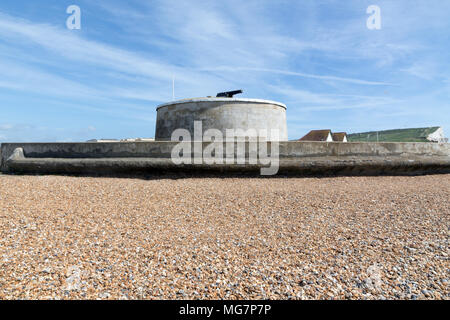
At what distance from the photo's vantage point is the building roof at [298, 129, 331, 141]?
25541 millimetres

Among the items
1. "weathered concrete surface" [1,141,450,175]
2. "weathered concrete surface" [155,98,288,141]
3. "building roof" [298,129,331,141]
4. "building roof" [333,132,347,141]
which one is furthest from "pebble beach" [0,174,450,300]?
"building roof" [333,132,347,141]

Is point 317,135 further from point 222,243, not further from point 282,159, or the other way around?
point 222,243

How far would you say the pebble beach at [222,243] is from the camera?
7.98 ft

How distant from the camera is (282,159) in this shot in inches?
271

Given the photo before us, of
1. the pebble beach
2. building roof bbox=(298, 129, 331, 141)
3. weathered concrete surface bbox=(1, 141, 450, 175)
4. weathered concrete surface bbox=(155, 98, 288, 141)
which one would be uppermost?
building roof bbox=(298, 129, 331, 141)

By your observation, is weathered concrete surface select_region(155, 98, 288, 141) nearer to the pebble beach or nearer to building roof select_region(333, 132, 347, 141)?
the pebble beach

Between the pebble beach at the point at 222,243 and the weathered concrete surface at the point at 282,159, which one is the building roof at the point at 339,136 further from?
the pebble beach at the point at 222,243

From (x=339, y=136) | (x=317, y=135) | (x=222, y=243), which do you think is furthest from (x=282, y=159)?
(x=339, y=136)

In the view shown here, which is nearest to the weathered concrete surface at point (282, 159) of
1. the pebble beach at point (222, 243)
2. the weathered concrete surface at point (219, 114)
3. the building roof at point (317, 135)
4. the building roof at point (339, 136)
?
the pebble beach at point (222, 243)

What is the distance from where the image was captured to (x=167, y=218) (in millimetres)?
4133

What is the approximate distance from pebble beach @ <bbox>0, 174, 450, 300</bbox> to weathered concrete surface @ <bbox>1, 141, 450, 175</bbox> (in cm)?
130

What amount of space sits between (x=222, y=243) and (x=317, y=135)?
965 inches
